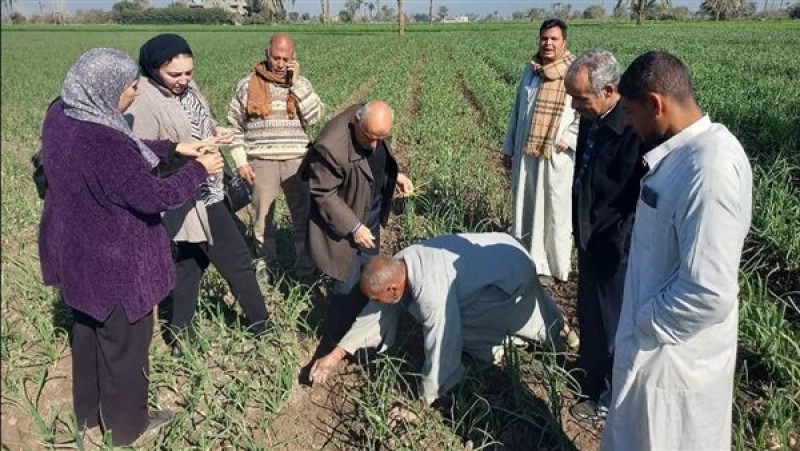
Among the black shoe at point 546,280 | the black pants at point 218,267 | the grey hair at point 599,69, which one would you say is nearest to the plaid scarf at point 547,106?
the black shoe at point 546,280

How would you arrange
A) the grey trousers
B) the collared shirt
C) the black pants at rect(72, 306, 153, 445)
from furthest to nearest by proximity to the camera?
the grey trousers < the black pants at rect(72, 306, 153, 445) < the collared shirt

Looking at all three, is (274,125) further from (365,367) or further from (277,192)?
(365,367)

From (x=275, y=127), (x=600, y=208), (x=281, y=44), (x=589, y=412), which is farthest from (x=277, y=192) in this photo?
(x=589, y=412)

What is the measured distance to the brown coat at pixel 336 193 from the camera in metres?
2.94

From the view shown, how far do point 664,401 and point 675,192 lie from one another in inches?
25.0

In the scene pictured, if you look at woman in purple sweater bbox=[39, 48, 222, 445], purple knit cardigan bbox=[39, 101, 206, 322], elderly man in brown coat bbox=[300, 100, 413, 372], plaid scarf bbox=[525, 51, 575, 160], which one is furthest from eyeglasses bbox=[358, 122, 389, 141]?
plaid scarf bbox=[525, 51, 575, 160]

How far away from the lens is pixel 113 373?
244 cm

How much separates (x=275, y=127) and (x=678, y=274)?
2781 millimetres

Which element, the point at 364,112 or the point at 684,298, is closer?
the point at 684,298

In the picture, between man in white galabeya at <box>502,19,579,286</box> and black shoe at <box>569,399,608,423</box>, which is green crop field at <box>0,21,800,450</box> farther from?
man in white galabeya at <box>502,19,579,286</box>

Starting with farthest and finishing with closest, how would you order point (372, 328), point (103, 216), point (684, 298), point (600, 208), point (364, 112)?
point (372, 328) < point (364, 112) < point (600, 208) < point (103, 216) < point (684, 298)

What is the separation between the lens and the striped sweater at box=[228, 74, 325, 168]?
374cm

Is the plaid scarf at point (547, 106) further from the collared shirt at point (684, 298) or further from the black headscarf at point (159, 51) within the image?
the black headscarf at point (159, 51)

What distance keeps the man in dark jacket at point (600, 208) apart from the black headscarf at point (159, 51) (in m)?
1.76
